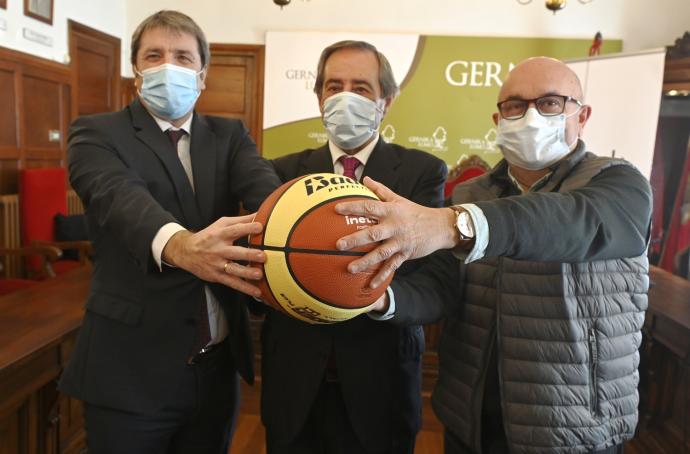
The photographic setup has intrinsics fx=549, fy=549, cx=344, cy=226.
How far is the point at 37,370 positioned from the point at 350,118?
1390 millimetres

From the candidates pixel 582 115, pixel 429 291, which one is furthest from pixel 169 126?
pixel 582 115

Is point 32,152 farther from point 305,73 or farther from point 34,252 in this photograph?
point 305,73

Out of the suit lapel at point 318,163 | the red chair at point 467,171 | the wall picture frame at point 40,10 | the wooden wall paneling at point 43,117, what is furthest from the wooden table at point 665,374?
the wall picture frame at point 40,10

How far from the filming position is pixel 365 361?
1513mm

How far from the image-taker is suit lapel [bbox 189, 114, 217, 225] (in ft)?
4.72

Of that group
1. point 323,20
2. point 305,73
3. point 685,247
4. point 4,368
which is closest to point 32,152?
point 305,73

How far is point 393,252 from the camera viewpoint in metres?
0.97

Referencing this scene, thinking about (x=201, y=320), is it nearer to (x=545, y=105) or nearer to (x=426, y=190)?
(x=426, y=190)

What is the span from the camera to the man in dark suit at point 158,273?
136 cm

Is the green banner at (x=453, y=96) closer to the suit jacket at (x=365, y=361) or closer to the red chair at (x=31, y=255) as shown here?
the red chair at (x=31, y=255)

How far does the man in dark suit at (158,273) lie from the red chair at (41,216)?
308cm

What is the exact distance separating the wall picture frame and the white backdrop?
4.72 meters

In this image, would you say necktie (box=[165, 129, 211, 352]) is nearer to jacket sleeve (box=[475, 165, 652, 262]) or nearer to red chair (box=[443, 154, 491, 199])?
jacket sleeve (box=[475, 165, 652, 262])

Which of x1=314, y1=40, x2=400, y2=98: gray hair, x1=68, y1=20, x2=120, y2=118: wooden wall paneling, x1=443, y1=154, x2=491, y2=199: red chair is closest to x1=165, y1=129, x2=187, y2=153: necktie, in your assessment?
x1=314, y1=40, x2=400, y2=98: gray hair
